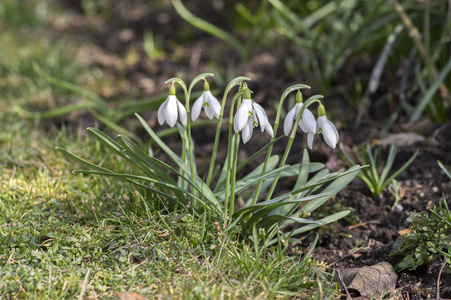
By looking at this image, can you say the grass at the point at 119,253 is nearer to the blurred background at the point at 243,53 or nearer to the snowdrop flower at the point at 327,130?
the snowdrop flower at the point at 327,130

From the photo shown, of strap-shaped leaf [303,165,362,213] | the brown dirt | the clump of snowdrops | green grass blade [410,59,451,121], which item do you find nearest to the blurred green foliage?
green grass blade [410,59,451,121]

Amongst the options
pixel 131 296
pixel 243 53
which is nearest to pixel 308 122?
pixel 131 296

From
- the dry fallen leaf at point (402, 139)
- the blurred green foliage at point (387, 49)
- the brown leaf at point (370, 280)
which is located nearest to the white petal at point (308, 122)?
the brown leaf at point (370, 280)

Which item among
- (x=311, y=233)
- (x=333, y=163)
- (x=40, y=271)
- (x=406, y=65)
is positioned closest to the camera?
(x=40, y=271)

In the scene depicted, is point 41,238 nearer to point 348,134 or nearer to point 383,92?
point 348,134

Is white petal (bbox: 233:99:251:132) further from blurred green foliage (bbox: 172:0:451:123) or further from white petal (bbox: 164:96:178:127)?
blurred green foliage (bbox: 172:0:451:123)

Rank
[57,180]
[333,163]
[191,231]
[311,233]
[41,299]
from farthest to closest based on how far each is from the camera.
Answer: [333,163], [57,180], [311,233], [191,231], [41,299]

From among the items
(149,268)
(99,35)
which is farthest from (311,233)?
(99,35)
